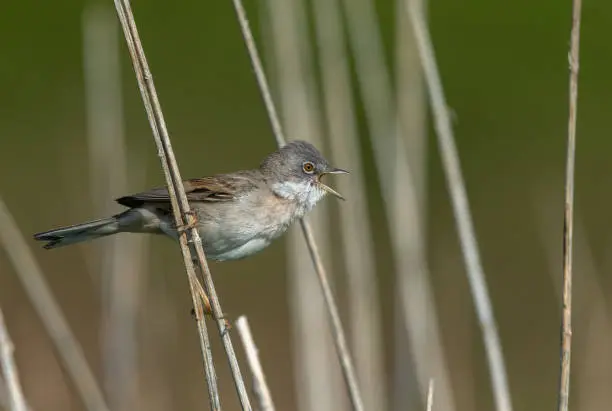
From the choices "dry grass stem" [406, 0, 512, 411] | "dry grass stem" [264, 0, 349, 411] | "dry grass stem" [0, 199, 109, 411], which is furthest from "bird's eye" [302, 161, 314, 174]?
"dry grass stem" [0, 199, 109, 411]

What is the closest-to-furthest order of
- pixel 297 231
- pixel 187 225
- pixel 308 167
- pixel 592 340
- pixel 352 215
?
pixel 187 225
pixel 308 167
pixel 352 215
pixel 592 340
pixel 297 231

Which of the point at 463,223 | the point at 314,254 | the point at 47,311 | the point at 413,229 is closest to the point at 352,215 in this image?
the point at 413,229

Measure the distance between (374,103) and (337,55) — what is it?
289 millimetres

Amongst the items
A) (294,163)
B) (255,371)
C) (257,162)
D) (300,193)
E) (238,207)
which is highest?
(257,162)

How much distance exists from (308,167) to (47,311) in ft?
3.91

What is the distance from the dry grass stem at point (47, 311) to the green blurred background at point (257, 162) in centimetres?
97

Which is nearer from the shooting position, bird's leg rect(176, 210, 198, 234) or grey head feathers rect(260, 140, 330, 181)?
bird's leg rect(176, 210, 198, 234)

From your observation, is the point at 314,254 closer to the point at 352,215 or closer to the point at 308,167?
the point at 308,167

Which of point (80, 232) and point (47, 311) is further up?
point (80, 232)

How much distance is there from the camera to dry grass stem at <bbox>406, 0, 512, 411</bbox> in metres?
3.58

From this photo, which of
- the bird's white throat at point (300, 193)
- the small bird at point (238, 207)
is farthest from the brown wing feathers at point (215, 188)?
the bird's white throat at point (300, 193)

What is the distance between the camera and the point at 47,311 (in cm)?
392

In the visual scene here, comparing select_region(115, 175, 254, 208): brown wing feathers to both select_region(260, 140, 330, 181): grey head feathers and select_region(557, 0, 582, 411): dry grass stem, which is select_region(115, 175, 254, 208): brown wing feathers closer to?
select_region(260, 140, 330, 181): grey head feathers

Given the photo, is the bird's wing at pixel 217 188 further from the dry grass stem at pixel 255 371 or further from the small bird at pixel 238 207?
the dry grass stem at pixel 255 371
